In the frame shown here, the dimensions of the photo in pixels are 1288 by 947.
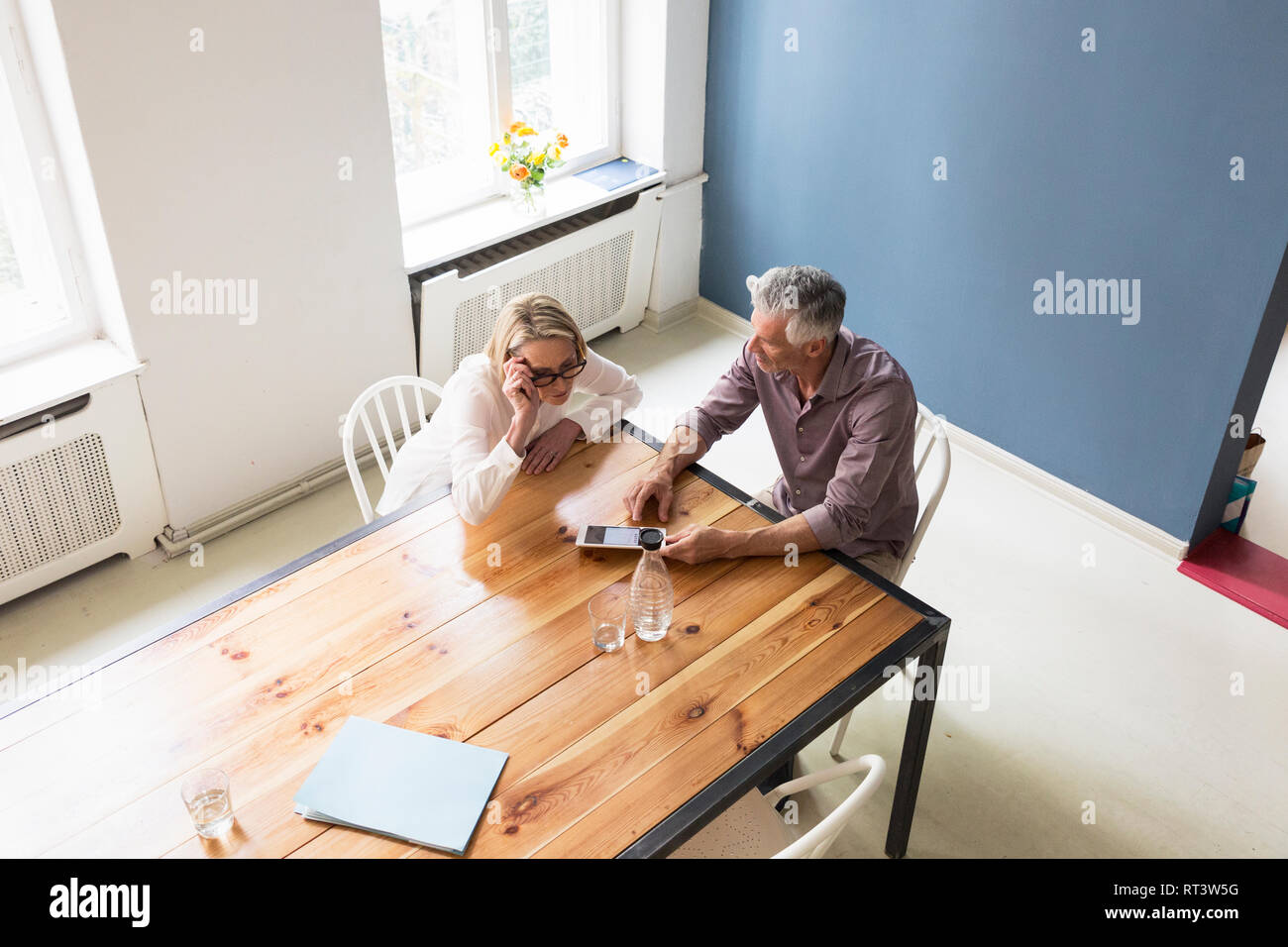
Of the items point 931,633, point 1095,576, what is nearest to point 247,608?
point 931,633

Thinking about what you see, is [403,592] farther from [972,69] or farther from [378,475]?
[972,69]

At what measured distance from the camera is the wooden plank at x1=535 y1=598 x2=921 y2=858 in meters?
1.87

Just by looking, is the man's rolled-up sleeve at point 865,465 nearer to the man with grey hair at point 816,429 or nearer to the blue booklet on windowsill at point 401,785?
the man with grey hair at point 816,429

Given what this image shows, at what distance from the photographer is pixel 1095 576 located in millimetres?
3570

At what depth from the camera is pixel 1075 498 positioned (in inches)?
150

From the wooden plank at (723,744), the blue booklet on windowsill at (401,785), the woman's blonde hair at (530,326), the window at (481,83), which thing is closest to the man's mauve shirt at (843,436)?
the wooden plank at (723,744)

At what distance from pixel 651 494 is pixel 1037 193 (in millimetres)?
1797

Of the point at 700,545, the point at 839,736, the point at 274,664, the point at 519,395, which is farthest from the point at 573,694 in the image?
the point at 839,736

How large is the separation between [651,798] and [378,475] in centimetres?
234

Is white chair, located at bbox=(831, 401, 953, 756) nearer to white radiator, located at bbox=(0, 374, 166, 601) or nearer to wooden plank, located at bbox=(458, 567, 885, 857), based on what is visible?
wooden plank, located at bbox=(458, 567, 885, 857)

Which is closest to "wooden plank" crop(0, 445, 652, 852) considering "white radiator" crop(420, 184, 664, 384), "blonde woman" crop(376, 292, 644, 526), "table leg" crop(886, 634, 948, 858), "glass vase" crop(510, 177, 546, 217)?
"blonde woman" crop(376, 292, 644, 526)

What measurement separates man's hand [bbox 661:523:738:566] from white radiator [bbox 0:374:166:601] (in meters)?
1.82

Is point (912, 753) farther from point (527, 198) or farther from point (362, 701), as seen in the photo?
point (527, 198)
